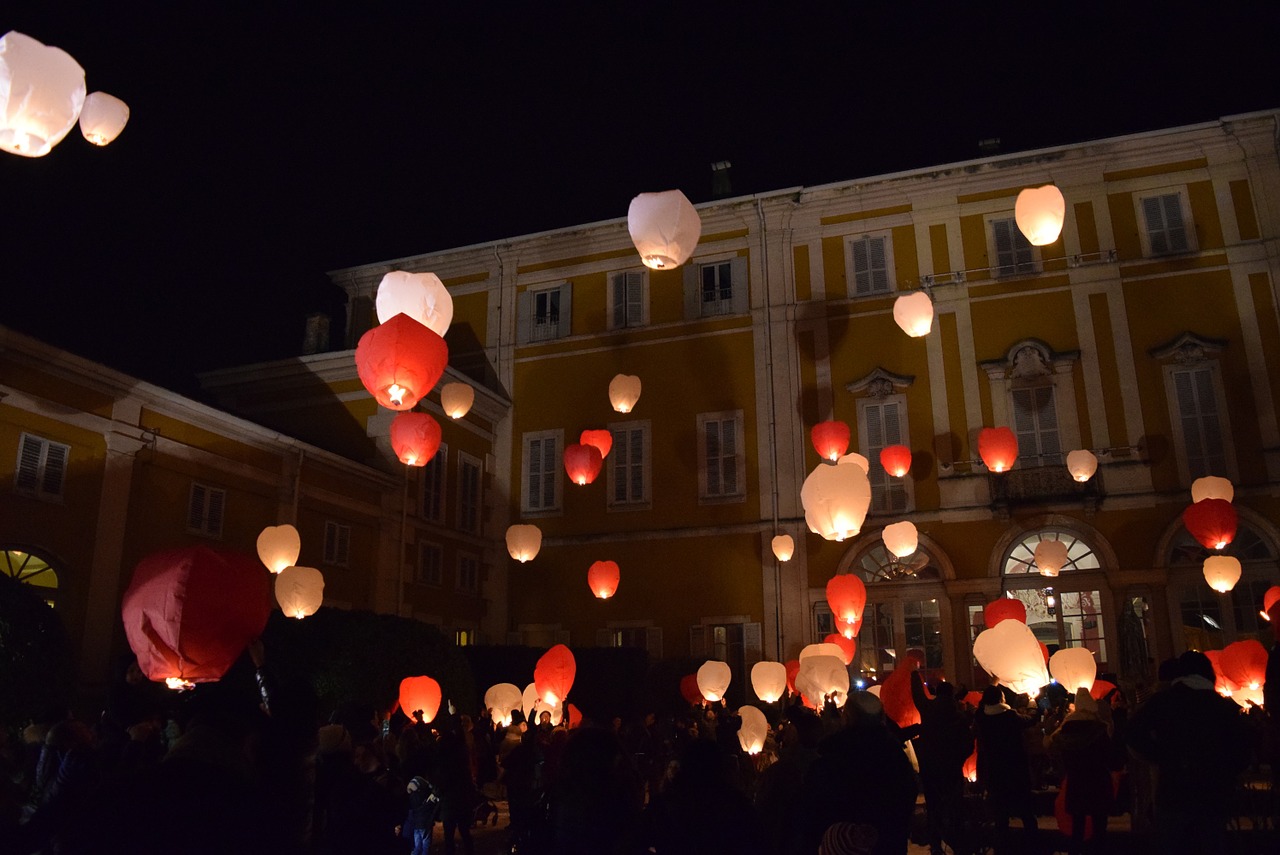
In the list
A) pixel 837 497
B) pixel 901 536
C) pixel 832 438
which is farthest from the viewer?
pixel 832 438

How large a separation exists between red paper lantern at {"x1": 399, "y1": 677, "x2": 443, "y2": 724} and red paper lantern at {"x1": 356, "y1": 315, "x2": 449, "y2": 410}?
469 cm

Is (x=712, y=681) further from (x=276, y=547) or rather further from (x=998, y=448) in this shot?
(x=276, y=547)

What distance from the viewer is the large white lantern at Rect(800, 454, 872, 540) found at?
12250 mm

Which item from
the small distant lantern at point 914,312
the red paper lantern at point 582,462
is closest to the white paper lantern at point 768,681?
the red paper lantern at point 582,462

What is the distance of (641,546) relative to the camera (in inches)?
858

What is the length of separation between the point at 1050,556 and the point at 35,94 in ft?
54.8

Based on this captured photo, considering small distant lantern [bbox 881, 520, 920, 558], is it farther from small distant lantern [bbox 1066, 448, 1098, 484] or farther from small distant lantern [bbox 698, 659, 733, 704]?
small distant lantern [bbox 698, 659, 733, 704]

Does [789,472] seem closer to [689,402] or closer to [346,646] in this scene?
[689,402]

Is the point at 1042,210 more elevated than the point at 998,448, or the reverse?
the point at 1042,210

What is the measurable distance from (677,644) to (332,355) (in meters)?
9.70

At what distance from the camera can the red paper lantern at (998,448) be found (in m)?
16.9

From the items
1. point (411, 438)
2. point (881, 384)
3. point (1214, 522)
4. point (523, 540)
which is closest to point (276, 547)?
point (411, 438)

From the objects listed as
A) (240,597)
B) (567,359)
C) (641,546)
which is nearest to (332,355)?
(567,359)

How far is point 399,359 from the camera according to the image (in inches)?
354
